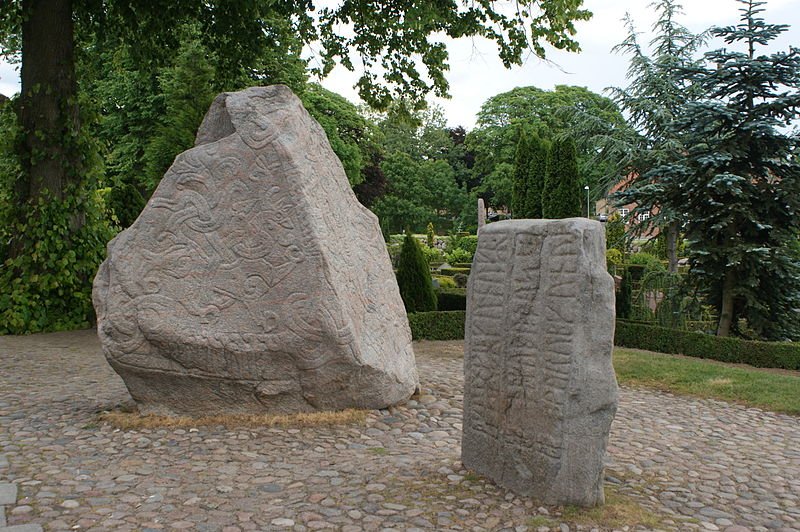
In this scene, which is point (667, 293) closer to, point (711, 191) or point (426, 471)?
point (711, 191)

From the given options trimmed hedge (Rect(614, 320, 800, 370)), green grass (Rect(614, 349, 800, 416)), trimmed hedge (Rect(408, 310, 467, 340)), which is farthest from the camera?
trimmed hedge (Rect(408, 310, 467, 340))

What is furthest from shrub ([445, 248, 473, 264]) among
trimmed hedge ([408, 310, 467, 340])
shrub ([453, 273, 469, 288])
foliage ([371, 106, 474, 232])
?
trimmed hedge ([408, 310, 467, 340])

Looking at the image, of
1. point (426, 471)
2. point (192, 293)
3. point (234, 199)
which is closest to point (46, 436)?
point (192, 293)

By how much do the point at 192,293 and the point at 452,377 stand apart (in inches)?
153

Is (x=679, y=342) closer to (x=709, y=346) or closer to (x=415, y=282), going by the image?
(x=709, y=346)

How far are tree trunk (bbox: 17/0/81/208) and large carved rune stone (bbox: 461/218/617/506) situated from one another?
9705mm

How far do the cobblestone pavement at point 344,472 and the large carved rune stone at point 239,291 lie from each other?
0.42 meters

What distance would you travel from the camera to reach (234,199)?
21.3ft

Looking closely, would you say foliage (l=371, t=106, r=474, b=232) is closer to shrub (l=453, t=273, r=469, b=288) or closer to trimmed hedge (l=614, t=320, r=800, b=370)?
shrub (l=453, t=273, r=469, b=288)

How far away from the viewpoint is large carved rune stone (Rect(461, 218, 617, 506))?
15.0 feet

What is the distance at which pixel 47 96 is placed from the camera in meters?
12.3

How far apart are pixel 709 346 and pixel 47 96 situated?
11.5 m

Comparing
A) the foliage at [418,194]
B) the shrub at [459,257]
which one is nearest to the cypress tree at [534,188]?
the shrub at [459,257]

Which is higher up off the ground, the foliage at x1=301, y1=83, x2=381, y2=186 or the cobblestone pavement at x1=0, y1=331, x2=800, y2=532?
the foliage at x1=301, y1=83, x2=381, y2=186
